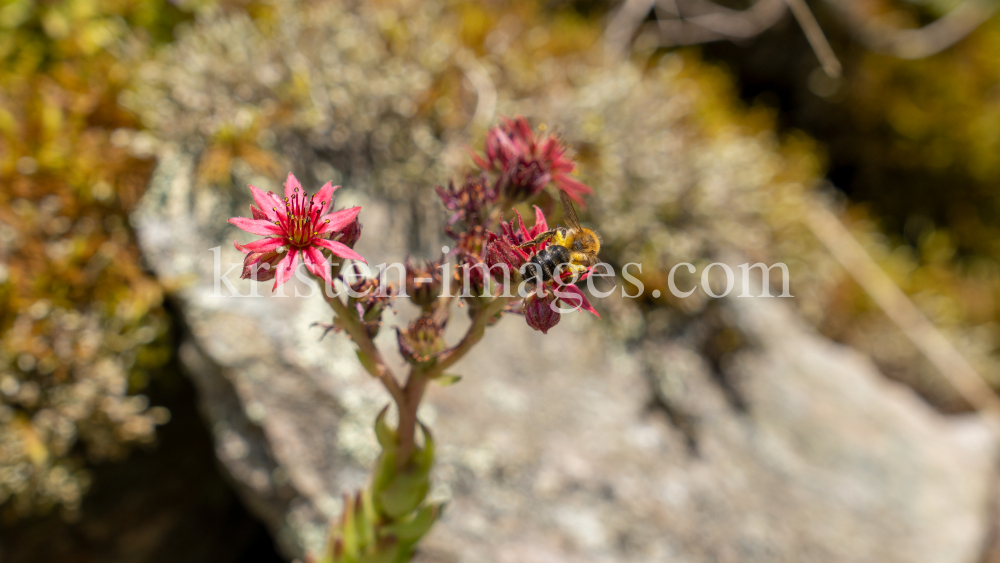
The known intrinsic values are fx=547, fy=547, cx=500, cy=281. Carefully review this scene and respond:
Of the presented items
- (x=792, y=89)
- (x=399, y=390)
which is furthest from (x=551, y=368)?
(x=792, y=89)

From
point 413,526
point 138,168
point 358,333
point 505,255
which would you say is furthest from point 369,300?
point 138,168

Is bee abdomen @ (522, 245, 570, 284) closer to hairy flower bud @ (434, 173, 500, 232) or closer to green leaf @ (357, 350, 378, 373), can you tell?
hairy flower bud @ (434, 173, 500, 232)

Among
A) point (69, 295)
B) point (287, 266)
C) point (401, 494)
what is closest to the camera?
point (287, 266)

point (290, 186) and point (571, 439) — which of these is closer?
point (290, 186)

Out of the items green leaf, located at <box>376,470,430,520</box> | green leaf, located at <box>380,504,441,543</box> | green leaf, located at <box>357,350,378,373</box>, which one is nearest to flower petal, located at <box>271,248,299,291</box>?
green leaf, located at <box>357,350,378,373</box>

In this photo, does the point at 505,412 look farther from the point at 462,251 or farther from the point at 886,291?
the point at 886,291

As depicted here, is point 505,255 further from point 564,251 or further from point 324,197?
point 324,197

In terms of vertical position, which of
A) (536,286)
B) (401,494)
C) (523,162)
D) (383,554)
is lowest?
(383,554)

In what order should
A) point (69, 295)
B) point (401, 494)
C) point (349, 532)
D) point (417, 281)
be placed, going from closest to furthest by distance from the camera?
point (417, 281) < point (401, 494) < point (349, 532) < point (69, 295)
